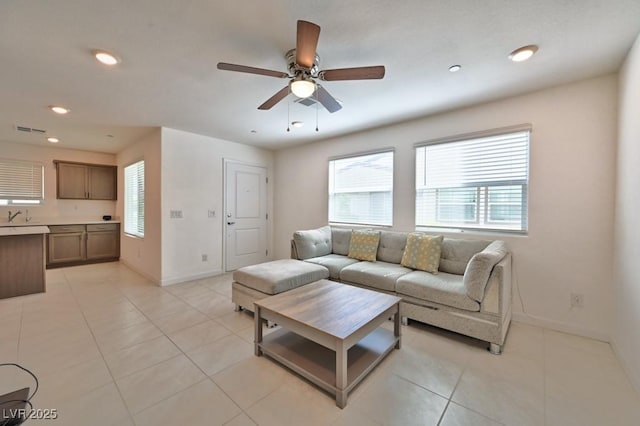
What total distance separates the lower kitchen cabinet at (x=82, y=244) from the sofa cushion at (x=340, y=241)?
5024mm

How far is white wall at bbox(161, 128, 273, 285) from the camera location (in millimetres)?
4012

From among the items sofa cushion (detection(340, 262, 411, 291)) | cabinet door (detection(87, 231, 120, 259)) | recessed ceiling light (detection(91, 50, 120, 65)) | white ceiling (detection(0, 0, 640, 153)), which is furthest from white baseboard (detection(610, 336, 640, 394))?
cabinet door (detection(87, 231, 120, 259))

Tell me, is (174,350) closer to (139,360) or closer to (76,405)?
(139,360)

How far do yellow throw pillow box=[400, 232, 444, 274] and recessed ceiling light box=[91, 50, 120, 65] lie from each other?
348 cm

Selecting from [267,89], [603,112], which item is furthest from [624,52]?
[267,89]

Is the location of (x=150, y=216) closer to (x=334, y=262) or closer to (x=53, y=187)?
(x=53, y=187)

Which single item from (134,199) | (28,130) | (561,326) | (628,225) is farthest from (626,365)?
(28,130)

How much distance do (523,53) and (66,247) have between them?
760cm

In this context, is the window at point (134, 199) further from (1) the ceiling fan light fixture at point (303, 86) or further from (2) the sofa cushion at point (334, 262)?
(1) the ceiling fan light fixture at point (303, 86)

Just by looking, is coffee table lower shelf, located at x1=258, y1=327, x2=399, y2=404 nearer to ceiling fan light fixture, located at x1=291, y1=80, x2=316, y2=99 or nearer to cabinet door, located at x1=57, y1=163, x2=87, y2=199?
ceiling fan light fixture, located at x1=291, y1=80, x2=316, y2=99

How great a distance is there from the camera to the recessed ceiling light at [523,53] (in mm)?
1978

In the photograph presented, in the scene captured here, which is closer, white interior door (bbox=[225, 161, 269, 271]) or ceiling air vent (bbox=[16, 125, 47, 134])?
ceiling air vent (bbox=[16, 125, 47, 134])

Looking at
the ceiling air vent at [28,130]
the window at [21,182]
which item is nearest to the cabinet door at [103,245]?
the window at [21,182]

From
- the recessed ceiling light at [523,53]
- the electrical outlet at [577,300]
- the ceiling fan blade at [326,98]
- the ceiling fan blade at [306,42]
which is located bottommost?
the electrical outlet at [577,300]
